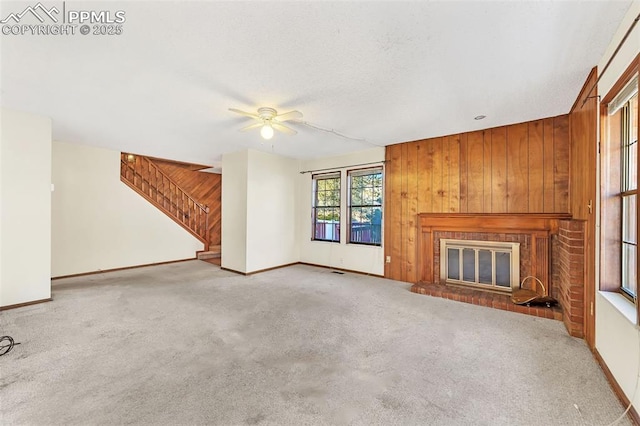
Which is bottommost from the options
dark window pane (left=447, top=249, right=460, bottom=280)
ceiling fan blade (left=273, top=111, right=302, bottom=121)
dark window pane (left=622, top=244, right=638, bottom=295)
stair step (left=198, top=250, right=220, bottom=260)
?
stair step (left=198, top=250, right=220, bottom=260)

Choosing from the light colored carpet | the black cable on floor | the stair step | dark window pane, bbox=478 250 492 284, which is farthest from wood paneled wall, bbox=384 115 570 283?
the black cable on floor

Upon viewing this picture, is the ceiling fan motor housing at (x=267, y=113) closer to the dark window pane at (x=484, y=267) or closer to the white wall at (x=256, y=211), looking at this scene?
the white wall at (x=256, y=211)

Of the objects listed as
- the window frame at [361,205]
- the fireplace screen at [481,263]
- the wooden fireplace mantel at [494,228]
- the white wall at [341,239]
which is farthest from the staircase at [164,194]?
the fireplace screen at [481,263]

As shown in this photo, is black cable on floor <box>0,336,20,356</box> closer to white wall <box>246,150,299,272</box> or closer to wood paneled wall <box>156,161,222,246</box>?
white wall <box>246,150,299,272</box>

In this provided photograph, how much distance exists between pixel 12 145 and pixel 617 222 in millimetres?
6530

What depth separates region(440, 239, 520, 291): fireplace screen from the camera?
375cm

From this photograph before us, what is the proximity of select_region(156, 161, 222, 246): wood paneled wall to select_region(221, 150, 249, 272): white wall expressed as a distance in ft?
8.83

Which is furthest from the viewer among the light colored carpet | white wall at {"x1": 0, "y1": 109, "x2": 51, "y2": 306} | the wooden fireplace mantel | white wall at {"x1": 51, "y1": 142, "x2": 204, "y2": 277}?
white wall at {"x1": 51, "y1": 142, "x2": 204, "y2": 277}

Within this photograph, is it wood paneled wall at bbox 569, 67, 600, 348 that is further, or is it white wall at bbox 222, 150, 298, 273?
white wall at bbox 222, 150, 298, 273

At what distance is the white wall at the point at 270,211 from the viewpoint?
5.32 meters

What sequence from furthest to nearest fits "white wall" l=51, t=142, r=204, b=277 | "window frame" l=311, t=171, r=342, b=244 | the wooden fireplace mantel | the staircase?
the staircase
"window frame" l=311, t=171, r=342, b=244
"white wall" l=51, t=142, r=204, b=277
the wooden fireplace mantel

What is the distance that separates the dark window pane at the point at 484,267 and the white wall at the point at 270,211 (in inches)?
151

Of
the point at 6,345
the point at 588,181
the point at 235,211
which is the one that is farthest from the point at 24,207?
the point at 588,181

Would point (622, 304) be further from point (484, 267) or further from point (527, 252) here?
point (484, 267)
